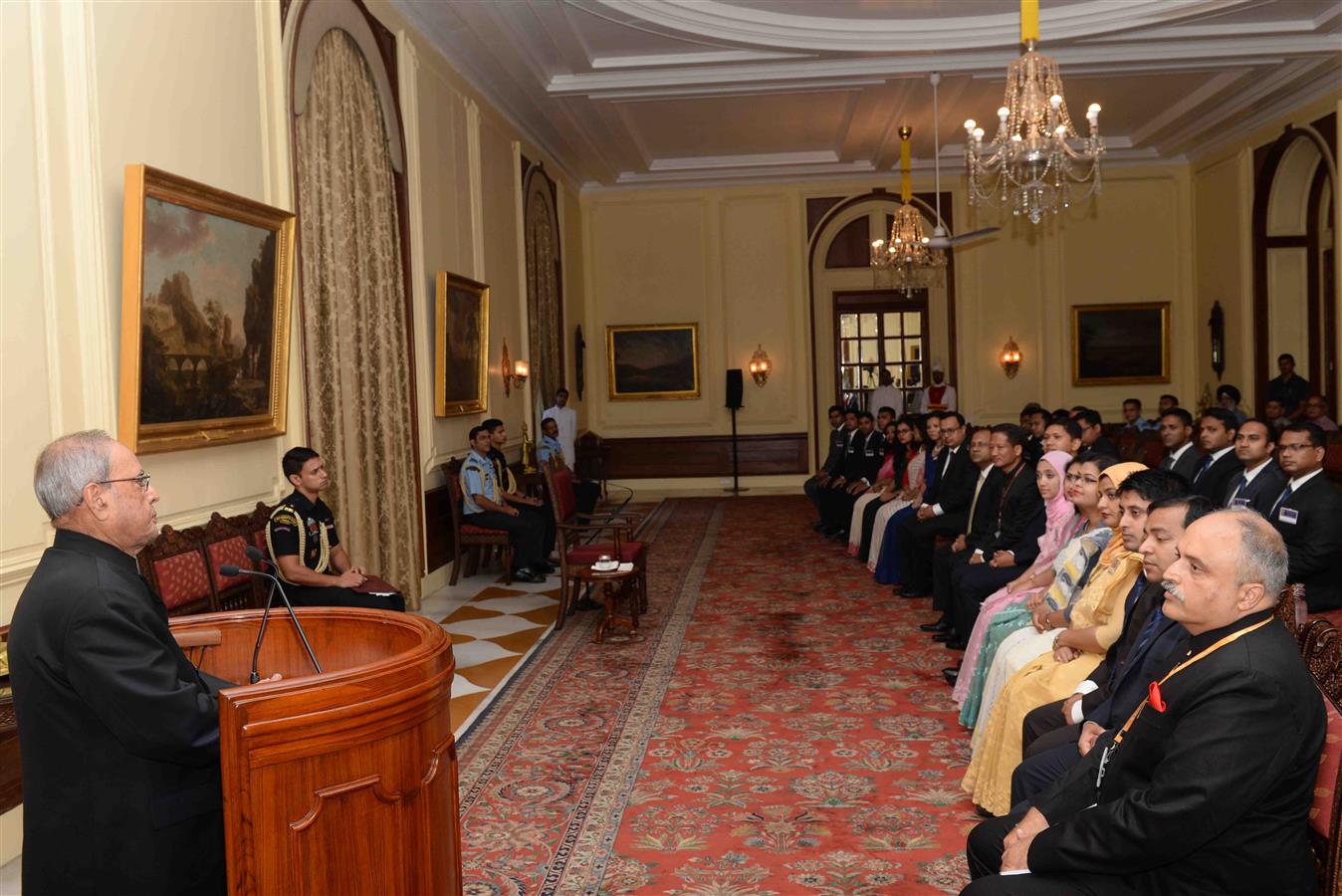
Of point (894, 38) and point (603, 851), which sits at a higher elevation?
point (894, 38)

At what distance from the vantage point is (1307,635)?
3076mm

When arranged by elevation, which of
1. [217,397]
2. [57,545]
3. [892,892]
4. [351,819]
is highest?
[217,397]

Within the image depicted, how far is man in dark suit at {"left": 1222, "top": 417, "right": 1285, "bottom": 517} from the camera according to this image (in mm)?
6324

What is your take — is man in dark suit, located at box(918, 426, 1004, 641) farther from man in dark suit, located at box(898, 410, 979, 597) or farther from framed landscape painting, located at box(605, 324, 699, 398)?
framed landscape painting, located at box(605, 324, 699, 398)

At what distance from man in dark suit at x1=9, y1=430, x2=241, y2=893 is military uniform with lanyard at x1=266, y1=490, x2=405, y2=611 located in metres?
3.88

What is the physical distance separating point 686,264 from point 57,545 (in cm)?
1592

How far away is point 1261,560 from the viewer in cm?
247

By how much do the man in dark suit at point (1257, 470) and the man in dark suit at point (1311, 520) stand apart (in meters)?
0.35

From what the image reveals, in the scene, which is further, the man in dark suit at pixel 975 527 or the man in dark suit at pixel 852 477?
the man in dark suit at pixel 852 477

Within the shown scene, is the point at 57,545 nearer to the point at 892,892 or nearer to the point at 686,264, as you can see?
the point at 892,892

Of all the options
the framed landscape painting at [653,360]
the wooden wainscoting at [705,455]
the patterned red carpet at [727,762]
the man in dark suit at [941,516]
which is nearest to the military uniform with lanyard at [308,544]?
the patterned red carpet at [727,762]

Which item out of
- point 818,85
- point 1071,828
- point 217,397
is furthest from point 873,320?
point 1071,828

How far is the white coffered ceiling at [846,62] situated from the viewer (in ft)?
33.9

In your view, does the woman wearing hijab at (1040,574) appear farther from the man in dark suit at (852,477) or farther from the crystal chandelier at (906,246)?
the crystal chandelier at (906,246)
